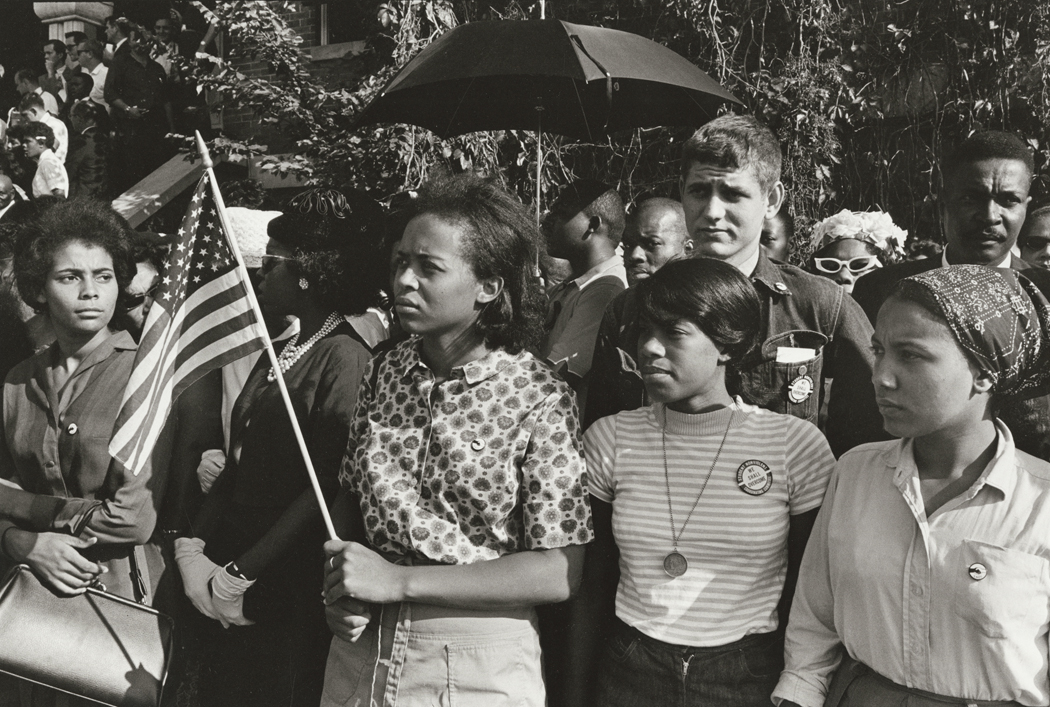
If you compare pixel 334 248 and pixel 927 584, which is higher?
pixel 334 248

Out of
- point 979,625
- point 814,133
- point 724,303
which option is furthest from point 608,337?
point 814,133

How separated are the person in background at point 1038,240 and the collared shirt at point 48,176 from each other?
917cm

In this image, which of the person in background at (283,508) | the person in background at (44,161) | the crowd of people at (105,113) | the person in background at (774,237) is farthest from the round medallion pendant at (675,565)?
the person in background at (44,161)

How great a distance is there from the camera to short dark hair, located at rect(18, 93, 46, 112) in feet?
38.6

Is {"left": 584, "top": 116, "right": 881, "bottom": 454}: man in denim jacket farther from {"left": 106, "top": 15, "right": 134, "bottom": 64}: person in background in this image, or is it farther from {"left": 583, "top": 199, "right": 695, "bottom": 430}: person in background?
{"left": 106, "top": 15, "right": 134, "bottom": 64}: person in background

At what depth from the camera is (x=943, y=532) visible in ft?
7.79

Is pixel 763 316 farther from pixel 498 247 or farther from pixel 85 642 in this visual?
pixel 85 642

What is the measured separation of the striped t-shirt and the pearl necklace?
1.29 metres

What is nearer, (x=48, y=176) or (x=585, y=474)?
(x=585, y=474)

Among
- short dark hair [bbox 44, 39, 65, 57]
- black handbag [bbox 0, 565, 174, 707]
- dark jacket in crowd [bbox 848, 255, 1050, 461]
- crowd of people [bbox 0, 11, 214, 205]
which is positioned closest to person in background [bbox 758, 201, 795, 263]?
dark jacket in crowd [bbox 848, 255, 1050, 461]

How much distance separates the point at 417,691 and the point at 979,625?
1363 millimetres

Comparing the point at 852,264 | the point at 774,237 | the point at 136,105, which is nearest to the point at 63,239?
the point at 774,237

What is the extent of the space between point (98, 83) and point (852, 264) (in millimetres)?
10127

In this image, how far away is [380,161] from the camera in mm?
8844
